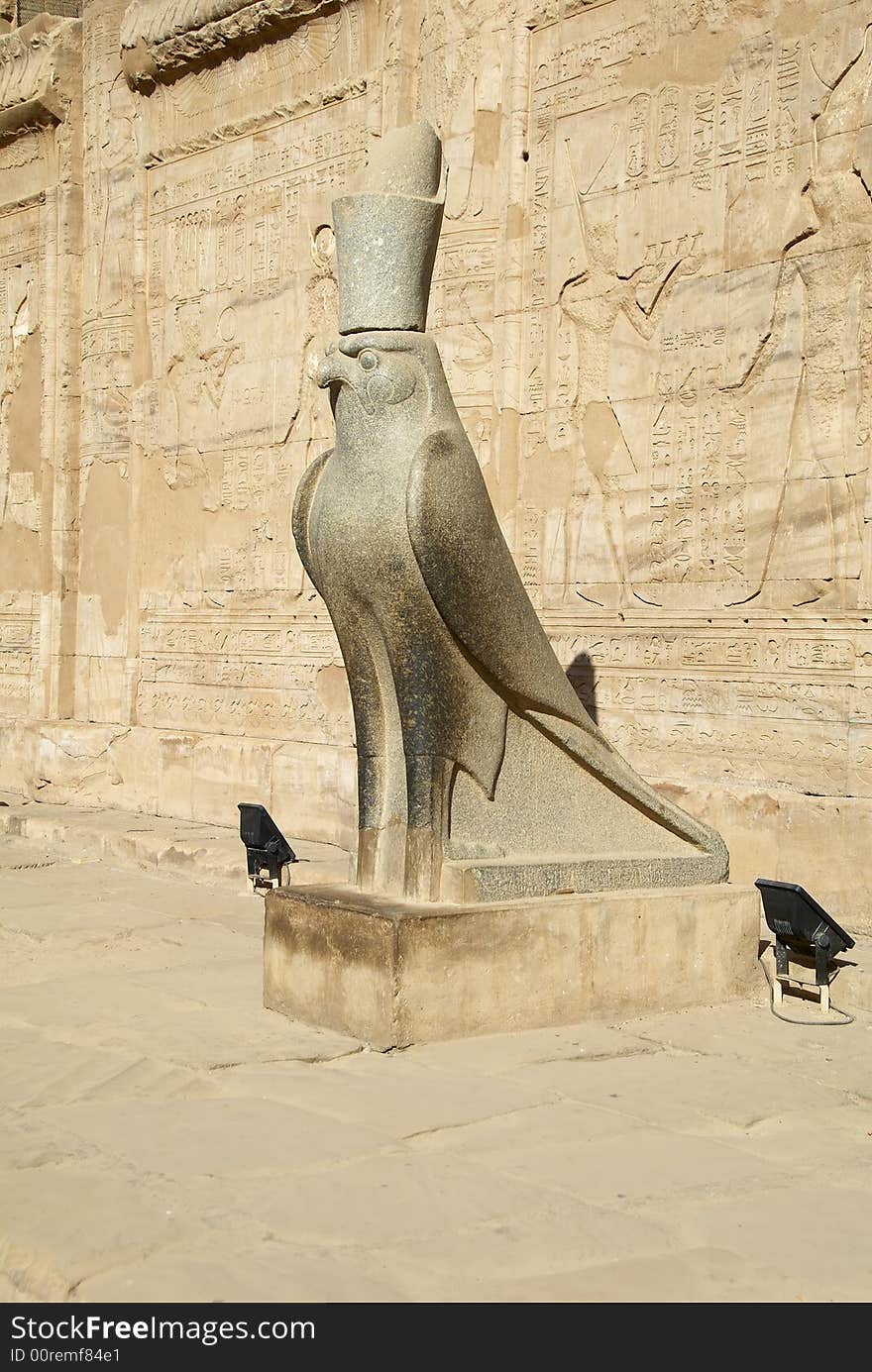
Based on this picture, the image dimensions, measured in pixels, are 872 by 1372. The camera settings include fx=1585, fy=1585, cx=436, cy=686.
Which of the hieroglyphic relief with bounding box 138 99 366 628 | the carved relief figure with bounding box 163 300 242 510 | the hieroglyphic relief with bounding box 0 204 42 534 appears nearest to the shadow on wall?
the hieroglyphic relief with bounding box 138 99 366 628

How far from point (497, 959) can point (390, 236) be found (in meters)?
2.14

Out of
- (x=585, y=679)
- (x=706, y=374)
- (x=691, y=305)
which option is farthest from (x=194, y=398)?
(x=706, y=374)

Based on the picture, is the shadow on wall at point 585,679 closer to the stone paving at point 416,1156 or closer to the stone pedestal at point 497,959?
the stone pedestal at point 497,959

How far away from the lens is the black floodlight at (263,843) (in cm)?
682

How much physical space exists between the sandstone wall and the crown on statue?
2.50 meters

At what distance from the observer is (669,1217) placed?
3.14 m

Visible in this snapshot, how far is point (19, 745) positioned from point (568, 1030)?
280 inches

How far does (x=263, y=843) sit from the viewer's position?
6.86 meters

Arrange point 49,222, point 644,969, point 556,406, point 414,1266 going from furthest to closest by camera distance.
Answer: point 49,222
point 556,406
point 644,969
point 414,1266

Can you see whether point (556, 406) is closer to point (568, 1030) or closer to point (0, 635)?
point (568, 1030)

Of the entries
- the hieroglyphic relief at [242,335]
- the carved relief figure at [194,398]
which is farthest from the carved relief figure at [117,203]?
the carved relief figure at [194,398]

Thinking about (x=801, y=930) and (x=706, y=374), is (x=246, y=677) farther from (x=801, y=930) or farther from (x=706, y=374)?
(x=801, y=930)
